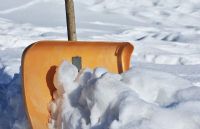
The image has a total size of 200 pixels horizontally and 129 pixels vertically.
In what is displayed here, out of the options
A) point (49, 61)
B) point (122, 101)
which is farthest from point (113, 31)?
point (122, 101)

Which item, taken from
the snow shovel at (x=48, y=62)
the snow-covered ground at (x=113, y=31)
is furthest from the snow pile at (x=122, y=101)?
the snow-covered ground at (x=113, y=31)

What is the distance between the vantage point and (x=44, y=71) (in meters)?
3.26

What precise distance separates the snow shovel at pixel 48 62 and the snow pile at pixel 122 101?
0.30 ft

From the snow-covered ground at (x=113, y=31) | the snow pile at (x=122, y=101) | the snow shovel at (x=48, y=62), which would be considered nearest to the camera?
the snow pile at (x=122, y=101)

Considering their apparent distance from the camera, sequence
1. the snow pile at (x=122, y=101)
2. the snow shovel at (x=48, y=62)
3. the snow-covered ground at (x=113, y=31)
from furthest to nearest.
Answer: the snow-covered ground at (x=113, y=31) < the snow shovel at (x=48, y=62) < the snow pile at (x=122, y=101)

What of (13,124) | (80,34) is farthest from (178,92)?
(80,34)

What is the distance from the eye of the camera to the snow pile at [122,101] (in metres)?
2.32

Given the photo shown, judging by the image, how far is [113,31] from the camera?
28.0 feet

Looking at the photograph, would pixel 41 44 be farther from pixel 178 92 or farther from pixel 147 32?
pixel 147 32

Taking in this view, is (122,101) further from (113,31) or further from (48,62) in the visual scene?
(113,31)

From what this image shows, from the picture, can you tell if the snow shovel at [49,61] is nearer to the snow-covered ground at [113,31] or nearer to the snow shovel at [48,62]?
the snow shovel at [48,62]

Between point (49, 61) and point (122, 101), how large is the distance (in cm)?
99

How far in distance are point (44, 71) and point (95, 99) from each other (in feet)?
2.52

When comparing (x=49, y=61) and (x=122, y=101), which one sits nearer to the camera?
(x=122, y=101)
